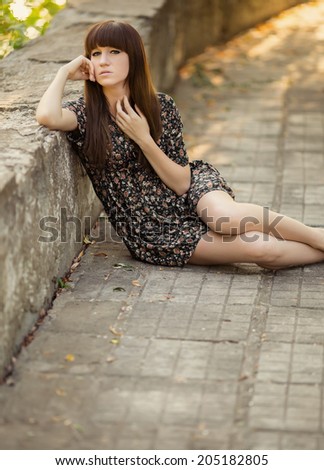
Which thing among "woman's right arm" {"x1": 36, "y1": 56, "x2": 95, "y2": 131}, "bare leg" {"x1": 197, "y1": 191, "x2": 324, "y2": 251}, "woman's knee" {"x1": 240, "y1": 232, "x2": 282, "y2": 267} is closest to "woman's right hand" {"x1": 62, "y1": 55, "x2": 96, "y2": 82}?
"woman's right arm" {"x1": 36, "y1": 56, "x2": 95, "y2": 131}

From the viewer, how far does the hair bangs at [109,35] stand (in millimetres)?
4348

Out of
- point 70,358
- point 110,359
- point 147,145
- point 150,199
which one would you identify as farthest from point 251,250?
point 70,358

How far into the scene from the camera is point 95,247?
5.00 meters

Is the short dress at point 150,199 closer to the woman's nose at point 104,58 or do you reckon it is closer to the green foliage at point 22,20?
the woman's nose at point 104,58

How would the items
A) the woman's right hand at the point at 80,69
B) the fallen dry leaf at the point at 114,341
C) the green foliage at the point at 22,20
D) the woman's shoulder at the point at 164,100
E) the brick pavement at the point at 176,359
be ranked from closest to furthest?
the brick pavement at the point at 176,359
the fallen dry leaf at the point at 114,341
the woman's right hand at the point at 80,69
the woman's shoulder at the point at 164,100
the green foliage at the point at 22,20

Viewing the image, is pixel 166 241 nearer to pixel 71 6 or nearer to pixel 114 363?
pixel 114 363

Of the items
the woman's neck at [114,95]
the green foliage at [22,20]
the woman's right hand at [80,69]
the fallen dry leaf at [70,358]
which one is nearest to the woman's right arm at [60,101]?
the woman's right hand at [80,69]

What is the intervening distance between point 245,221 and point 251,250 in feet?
0.48

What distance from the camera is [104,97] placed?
15.0ft

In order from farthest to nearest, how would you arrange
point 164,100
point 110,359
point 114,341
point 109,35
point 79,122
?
1. point 164,100
2. point 79,122
3. point 109,35
4. point 114,341
5. point 110,359

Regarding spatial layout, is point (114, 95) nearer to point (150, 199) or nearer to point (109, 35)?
point (109, 35)

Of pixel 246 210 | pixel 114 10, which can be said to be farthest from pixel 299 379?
pixel 114 10

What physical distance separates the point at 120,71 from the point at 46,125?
1.47ft

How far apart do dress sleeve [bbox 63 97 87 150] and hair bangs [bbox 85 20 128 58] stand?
0.32m
